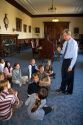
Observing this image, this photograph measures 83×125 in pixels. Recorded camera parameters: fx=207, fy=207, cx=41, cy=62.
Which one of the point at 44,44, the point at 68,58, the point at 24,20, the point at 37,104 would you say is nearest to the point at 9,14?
the point at 44,44

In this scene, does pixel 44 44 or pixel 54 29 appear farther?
pixel 54 29

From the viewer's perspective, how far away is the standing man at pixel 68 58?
15.1ft

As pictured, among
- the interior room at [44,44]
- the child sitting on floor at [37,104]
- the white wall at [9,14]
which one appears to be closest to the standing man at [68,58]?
the interior room at [44,44]

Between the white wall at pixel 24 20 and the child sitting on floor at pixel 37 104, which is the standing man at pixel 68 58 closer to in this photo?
the child sitting on floor at pixel 37 104

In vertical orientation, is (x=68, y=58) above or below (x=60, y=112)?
above

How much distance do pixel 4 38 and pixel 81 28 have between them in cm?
1096

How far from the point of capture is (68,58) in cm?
468

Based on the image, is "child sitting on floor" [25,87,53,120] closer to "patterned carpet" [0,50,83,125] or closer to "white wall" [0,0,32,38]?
"patterned carpet" [0,50,83,125]

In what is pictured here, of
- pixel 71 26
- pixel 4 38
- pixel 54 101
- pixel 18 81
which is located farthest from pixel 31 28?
pixel 54 101

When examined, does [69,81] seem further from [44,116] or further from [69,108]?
[44,116]

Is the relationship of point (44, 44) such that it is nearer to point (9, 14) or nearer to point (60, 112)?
point (9, 14)

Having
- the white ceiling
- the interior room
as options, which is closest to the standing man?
the interior room

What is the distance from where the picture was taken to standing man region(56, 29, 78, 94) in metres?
4.59

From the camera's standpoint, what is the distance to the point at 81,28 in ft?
69.0
